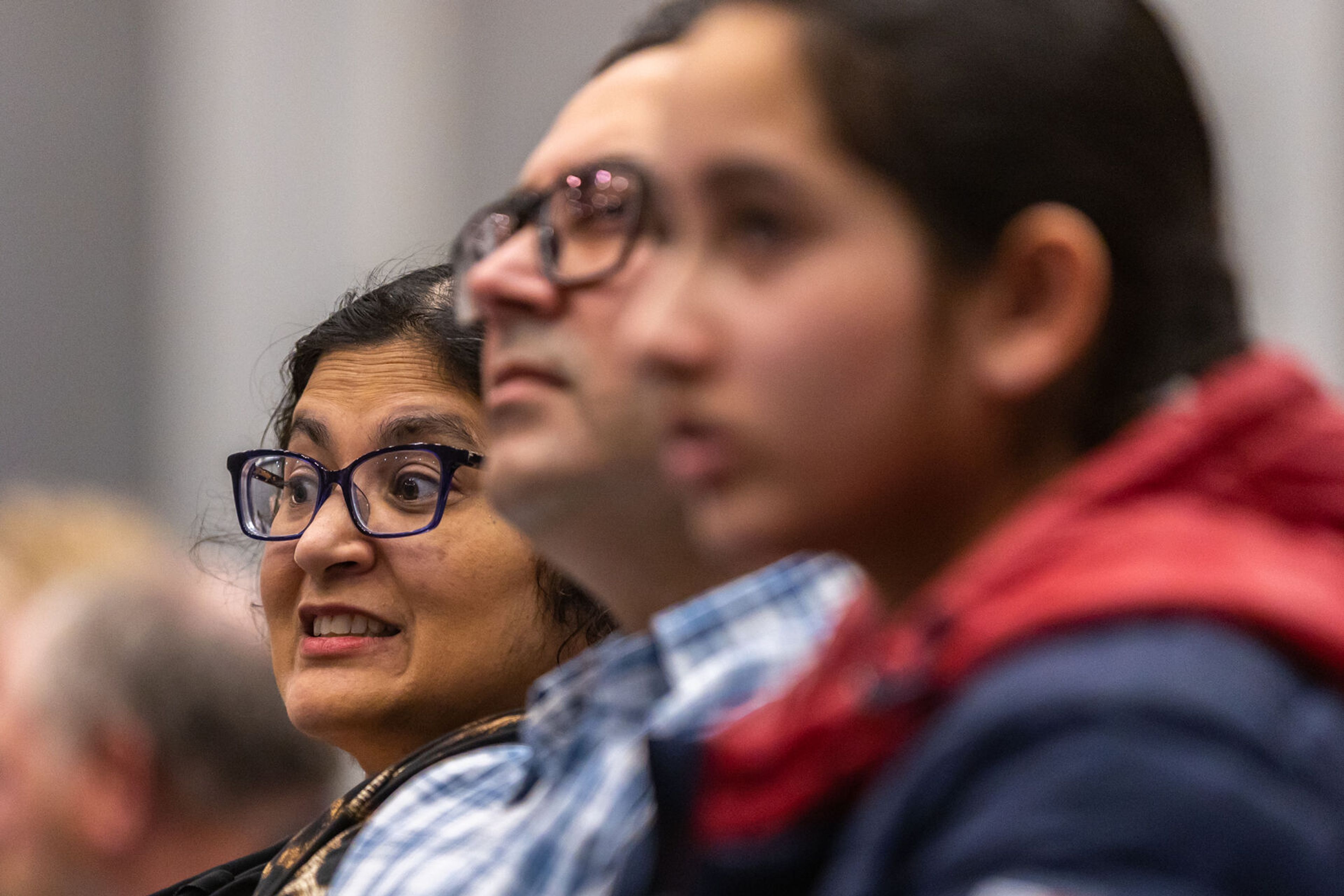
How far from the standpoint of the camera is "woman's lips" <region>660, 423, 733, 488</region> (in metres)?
0.79

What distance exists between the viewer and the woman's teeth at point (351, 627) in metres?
1.47

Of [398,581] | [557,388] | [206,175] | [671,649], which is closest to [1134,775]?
[671,649]

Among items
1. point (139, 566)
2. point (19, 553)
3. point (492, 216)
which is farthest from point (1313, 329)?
point (492, 216)

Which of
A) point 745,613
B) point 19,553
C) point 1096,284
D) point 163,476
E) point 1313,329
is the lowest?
point 163,476

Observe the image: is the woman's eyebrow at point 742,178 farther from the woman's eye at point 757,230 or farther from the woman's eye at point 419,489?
the woman's eye at point 419,489

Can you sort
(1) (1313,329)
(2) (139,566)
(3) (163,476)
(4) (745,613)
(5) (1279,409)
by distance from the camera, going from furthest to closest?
1. (3) (163,476)
2. (1) (1313,329)
3. (2) (139,566)
4. (4) (745,613)
5. (5) (1279,409)

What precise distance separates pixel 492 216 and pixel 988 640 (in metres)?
0.56

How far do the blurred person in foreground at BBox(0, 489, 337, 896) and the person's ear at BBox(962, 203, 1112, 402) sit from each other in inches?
73.6

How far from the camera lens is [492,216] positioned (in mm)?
1147

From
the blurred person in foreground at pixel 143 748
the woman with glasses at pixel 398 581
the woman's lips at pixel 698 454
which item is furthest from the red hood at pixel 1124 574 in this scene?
the blurred person in foreground at pixel 143 748

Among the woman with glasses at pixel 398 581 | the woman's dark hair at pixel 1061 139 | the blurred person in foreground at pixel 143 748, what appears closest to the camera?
the woman's dark hair at pixel 1061 139

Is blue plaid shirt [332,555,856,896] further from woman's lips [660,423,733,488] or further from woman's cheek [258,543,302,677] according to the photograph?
woman's cheek [258,543,302,677]

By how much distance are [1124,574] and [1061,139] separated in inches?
8.5

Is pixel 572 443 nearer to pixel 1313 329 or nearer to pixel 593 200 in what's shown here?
pixel 593 200
